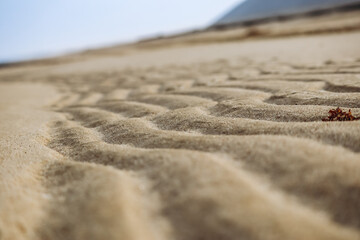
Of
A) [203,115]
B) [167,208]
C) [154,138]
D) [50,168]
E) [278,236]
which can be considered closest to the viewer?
[278,236]

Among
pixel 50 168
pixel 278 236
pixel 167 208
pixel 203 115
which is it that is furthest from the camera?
pixel 203 115

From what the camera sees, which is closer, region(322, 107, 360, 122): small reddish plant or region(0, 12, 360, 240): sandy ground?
region(0, 12, 360, 240): sandy ground

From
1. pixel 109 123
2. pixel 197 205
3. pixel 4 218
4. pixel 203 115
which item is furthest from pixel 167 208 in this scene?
pixel 109 123

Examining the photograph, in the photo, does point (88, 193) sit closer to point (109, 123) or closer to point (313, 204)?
point (313, 204)

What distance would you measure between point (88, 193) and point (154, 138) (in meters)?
0.35

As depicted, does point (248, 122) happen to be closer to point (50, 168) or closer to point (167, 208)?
point (167, 208)

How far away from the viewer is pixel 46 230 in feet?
2.12

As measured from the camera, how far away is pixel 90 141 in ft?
3.70

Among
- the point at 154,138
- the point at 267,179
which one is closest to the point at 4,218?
the point at 154,138

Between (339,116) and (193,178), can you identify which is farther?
(339,116)

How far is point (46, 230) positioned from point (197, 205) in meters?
0.33

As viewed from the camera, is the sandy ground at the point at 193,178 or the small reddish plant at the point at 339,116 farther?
the small reddish plant at the point at 339,116

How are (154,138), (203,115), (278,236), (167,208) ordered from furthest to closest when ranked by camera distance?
(203,115)
(154,138)
(167,208)
(278,236)

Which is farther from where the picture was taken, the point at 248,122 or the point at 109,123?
the point at 109,123
